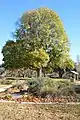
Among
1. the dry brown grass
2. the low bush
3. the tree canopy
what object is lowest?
the dry brown grass

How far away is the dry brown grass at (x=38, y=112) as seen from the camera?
959 cm

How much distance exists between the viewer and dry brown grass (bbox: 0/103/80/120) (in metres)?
9.59

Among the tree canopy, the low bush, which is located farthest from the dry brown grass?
the tree canopy

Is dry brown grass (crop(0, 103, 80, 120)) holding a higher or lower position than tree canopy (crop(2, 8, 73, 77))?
lower

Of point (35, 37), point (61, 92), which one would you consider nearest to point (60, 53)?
point (35, 37)

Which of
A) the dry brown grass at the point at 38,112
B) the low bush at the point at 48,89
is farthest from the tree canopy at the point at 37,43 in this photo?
the dry brown grass at the point at 38,112

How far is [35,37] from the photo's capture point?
139 ft

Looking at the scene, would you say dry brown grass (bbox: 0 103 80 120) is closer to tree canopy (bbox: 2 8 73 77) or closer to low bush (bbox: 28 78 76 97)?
low bush (bbox: 28 78 76 97)

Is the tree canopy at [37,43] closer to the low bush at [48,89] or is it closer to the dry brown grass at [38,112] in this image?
the low bush at [48,89]

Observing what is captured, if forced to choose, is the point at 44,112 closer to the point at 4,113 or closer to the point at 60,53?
the point at 4,113

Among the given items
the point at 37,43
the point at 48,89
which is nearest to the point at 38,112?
the point at 48,89

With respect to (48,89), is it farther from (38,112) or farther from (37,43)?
(37,43)

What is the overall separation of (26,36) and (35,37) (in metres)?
1.38

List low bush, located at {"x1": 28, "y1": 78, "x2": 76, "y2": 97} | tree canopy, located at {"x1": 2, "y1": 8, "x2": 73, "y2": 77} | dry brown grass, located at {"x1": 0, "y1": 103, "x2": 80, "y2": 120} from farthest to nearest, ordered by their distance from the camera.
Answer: tree canopy, located at {"x1": 2, "y1": 8, "x2": 73, "y2": 77} < low bush, located at {"x1": 28, "y1": 78, "x2": 76, "y2": 97} < dry brown grass, located at {"x1": 0, "y1": 103, "x2": 80, "y2": 120}
